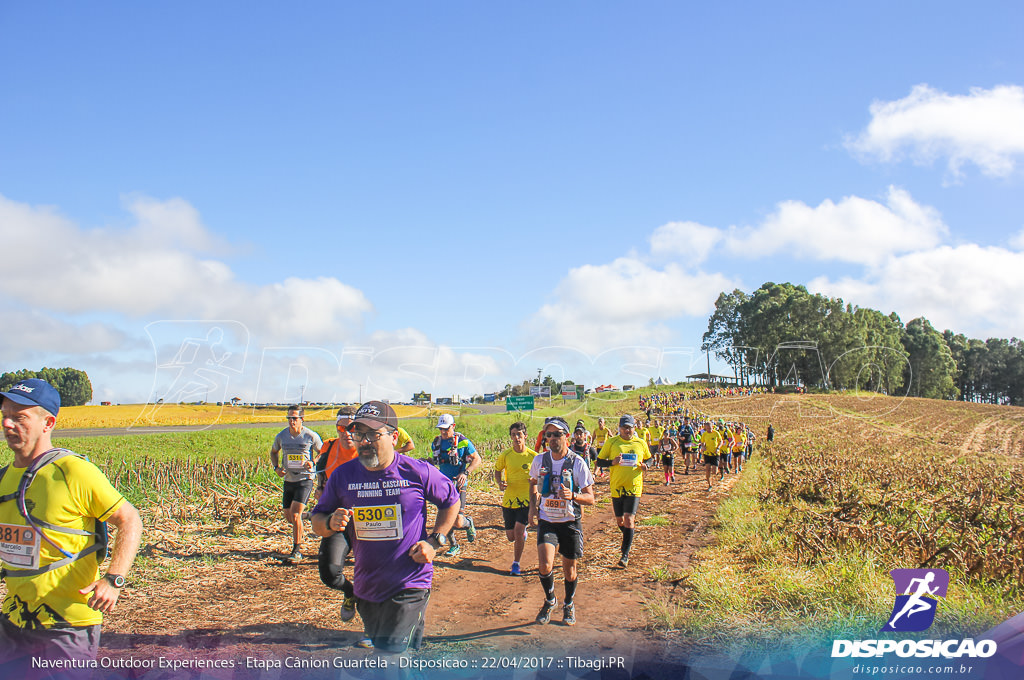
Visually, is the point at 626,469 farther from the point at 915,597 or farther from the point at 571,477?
the point at 915,597

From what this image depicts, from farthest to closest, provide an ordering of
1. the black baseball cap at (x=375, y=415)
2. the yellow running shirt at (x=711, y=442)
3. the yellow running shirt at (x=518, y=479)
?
1. the yellow running shirt at (x=711, y=442)
2. the yellow running shirt at (x=518, y=479)
3. the black baseball cap at (x=375, y=415)

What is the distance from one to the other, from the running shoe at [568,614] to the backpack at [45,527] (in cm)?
466

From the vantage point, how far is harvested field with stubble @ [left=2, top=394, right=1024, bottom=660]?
6.26 metres

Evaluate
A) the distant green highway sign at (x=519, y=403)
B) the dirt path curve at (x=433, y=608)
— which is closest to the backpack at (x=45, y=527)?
the dirt path curve at (x=433, y=608)

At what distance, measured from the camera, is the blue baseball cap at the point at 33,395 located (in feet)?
11.1

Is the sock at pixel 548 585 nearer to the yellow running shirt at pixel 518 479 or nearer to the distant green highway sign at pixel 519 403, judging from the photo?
the yellow running shirt at pixel 518 479

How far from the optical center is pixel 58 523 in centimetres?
330

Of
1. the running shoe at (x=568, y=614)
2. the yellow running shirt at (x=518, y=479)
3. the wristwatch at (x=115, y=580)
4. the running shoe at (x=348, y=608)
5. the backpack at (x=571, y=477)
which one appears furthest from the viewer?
the yellow running shirt at (x=518, y=479)

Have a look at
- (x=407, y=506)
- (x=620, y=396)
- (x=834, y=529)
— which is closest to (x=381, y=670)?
(x=407, y=506)

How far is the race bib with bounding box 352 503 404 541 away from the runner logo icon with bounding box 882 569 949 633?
5.19 meters

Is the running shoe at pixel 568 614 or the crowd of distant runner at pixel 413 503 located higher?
the crowd of distant runner at pixel 413 503

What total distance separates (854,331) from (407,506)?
94.3 m

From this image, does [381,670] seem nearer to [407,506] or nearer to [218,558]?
[407,506]

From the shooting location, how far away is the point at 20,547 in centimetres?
332
